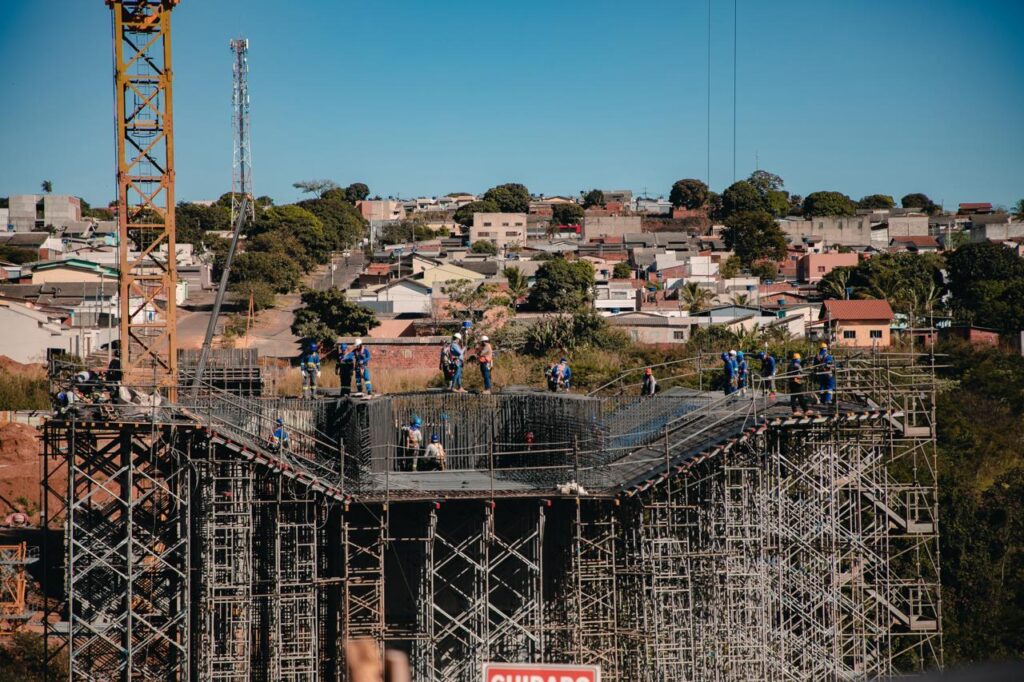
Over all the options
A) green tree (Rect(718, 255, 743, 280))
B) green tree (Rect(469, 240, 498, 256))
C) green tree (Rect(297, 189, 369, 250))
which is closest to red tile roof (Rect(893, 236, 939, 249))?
green tree (Rect(718, 255, 743, 280))

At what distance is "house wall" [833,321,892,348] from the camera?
56.6 meters

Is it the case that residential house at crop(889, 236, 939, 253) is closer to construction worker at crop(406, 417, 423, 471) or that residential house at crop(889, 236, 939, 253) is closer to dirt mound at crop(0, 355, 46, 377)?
dirt mound at crop(0, 355, 46, 377)

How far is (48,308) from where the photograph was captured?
59250 millimetres

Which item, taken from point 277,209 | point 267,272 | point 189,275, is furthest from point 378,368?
point 277,209

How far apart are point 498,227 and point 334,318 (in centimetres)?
5589

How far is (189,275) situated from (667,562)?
184 feet

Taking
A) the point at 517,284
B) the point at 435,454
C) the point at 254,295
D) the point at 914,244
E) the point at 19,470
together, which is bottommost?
the point at 19,470

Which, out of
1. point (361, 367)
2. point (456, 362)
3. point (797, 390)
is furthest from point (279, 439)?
point (797, 390)

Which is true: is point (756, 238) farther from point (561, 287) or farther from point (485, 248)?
point (561, 287)

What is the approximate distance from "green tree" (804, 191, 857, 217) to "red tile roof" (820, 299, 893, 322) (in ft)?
191

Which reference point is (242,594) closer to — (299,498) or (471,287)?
(299,498)

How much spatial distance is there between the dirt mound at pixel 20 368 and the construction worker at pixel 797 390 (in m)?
31.7

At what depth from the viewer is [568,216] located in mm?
120125

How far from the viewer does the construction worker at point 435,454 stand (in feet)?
90.8
